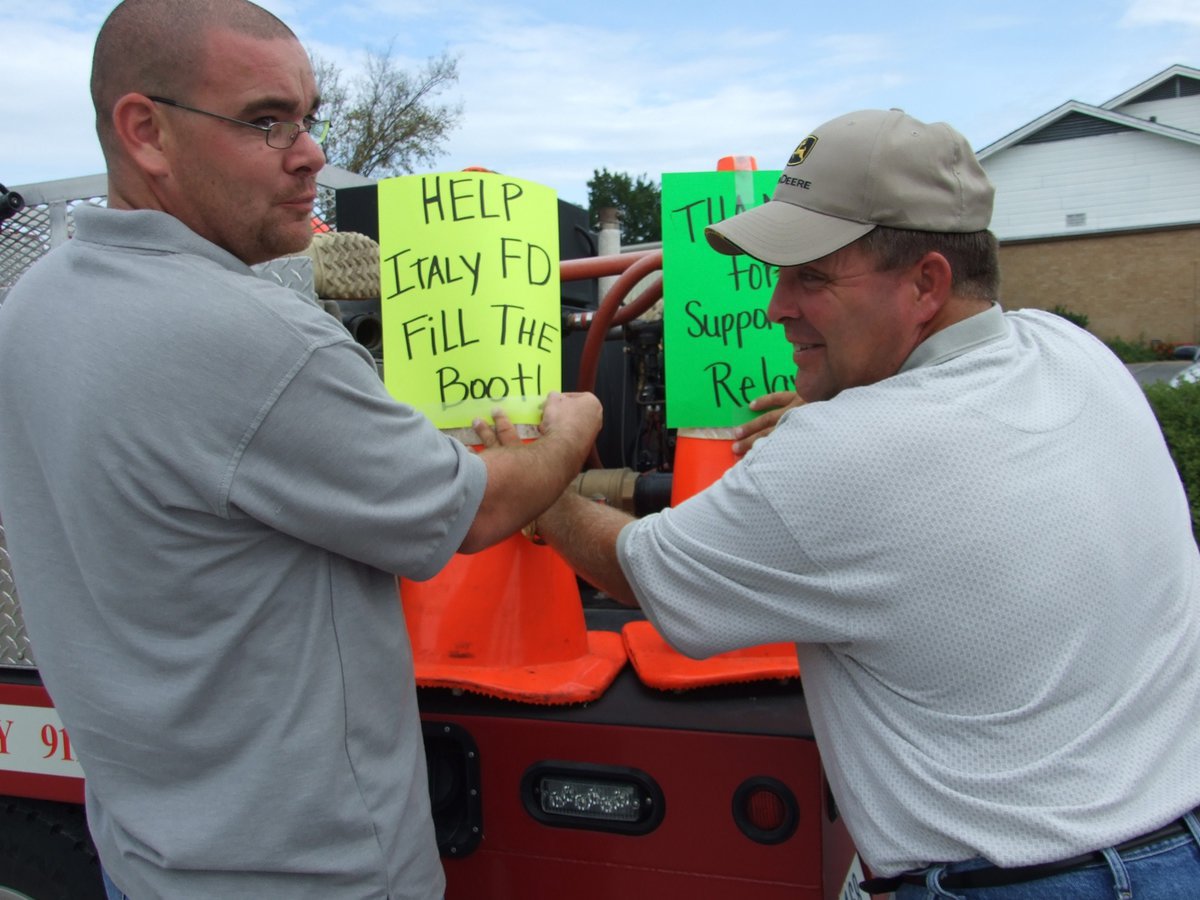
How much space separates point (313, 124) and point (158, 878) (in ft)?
3.75

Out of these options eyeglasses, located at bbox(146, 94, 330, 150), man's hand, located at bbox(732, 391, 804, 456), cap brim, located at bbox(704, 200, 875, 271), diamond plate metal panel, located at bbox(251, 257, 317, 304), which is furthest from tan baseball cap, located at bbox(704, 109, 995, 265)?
diamond plate metal panel, located at bbox(251, 257, 317, 304)

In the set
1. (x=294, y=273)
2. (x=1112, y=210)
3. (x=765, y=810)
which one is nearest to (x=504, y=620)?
(x=765, y=810)

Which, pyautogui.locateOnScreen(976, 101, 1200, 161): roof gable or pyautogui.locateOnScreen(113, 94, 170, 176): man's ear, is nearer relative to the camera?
pyautogui.locateOnScreen(113, 94, 170, 176): man's ear

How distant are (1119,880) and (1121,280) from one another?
2685 centimetres

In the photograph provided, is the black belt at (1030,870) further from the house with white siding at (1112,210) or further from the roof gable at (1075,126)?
the roof gable at (1075,126)

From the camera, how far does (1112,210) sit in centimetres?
2697

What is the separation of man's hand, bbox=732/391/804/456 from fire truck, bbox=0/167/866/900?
0.49 feet

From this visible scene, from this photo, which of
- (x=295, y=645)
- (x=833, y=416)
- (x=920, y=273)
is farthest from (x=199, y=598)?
(x=920, y=273)

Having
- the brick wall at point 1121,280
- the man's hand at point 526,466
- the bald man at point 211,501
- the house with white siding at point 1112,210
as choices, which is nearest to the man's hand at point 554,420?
the man's hand at point 526,466

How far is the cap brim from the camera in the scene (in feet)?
4.53

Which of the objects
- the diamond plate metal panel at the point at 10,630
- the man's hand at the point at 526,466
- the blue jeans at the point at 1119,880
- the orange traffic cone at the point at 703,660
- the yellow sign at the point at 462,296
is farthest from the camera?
the diamond plate metal panel at the point at 10,630

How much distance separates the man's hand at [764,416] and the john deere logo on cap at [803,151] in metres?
0.57

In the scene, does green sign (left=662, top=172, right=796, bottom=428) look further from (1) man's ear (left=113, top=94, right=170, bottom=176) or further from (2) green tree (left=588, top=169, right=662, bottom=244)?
(2) green tree (left=588, top=169, right=662, bottom=244)

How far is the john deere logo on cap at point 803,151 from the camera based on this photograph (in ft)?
4.81
